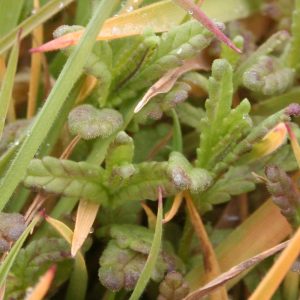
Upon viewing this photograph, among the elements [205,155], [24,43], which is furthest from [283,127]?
[24,43]

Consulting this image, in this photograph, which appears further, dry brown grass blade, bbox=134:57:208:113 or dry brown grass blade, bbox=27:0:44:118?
dry brown grass blade, bbox=27:0:44:118

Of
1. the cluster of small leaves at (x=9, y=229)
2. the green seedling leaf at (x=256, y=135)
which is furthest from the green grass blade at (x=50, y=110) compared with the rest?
the green seedling leaf at (x=256, y=135)

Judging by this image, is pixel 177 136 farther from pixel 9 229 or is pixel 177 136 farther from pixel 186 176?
pixel 9 229

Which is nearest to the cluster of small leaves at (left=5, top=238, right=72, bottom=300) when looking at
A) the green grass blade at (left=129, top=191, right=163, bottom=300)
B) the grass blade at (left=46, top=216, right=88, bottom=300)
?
the grass blade at (left=46, top=216, right=88, bottom=300)

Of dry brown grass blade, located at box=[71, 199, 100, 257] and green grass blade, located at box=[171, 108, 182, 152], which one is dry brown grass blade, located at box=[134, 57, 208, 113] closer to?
green grass blade, located at box=[171, 108, 182, 152]

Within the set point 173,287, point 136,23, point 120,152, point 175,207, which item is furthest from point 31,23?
point 173,287

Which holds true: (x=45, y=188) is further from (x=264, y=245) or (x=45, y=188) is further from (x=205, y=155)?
(x=264, y=245)
